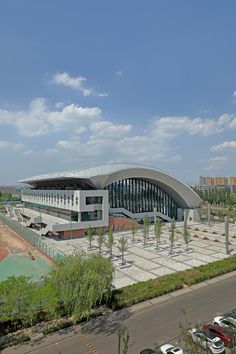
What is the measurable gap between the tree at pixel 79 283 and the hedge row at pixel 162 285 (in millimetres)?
2351

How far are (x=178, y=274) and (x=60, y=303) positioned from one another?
10.2 metres

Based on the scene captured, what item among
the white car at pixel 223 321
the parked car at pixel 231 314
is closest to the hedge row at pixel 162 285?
the parked car at pixel 231 314

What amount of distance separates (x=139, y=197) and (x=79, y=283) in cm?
3586

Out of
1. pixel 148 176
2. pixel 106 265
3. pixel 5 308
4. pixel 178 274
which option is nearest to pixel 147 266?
pixel 178 274

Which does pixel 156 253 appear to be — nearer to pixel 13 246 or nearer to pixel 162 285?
pixel 162 285

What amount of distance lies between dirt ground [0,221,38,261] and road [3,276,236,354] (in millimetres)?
16776

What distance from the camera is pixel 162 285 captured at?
19719 mm

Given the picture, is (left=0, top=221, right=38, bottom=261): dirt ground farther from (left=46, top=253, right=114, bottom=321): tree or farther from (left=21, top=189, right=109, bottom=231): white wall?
(left=46, top=253, right=114, bottom=321): tree

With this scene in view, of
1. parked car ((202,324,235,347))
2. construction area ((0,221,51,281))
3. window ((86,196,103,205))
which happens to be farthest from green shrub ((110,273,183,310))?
window ((86,196,103,205))

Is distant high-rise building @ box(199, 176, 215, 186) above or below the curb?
above

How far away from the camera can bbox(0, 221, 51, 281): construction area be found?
25.1m

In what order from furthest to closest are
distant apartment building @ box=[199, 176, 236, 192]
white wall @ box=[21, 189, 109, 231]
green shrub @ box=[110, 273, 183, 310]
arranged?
distant apartment building @ box=[199, 176, 236, 192]
white wall @ box=[21, 189, 109, 231]
green shrub @ box=[110, 273, 183, 310]

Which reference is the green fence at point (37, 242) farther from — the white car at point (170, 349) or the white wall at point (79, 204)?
the white car at point (170, 349)

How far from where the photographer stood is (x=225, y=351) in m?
12.7
